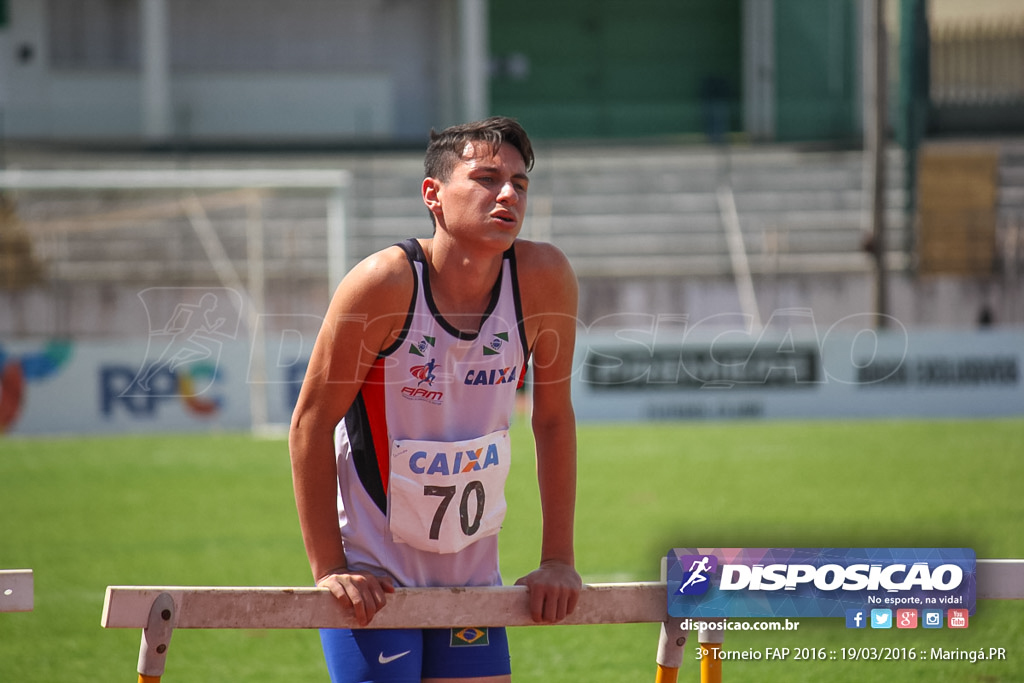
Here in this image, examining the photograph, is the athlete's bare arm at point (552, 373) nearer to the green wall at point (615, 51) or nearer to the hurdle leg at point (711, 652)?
the hurdle leg at point (711, 652)

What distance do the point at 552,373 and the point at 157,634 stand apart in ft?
3.91

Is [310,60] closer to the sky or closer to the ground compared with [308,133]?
closer to the sky

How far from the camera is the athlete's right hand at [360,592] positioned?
110 inches

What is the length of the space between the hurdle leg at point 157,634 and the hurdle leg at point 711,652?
Result: 1193 mm

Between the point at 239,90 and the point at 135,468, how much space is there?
16506mm

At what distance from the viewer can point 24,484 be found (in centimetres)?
1167

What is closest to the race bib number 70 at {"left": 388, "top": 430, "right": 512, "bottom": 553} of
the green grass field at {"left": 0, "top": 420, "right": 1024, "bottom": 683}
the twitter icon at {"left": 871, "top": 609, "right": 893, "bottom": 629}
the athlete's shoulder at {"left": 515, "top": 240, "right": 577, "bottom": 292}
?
the athlete's shoulder at {"left": 515, "top": 240, "right": 577, "bottom": 292}

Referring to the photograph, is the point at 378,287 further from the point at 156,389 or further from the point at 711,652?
the point at 156,389

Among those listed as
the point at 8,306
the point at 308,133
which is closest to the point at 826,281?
the point at 308,133

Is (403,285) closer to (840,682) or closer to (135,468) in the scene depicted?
(840,682)

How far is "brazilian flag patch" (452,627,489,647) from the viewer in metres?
3.14

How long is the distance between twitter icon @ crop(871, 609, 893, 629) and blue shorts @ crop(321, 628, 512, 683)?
0.97 m

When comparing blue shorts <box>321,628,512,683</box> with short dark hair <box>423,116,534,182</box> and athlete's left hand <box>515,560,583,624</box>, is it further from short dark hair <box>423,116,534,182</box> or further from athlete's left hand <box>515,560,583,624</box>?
short dark hair <box>423,116,534,182</box>

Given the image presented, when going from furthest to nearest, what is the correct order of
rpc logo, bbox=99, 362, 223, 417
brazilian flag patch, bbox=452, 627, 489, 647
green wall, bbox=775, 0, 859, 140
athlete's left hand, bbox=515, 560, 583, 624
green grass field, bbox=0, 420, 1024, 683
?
green wall, bbox=775, 0, 859, 140 < rpc logo, bbox=99, 362, 223, 417 < green grass field, bbox=0, 420, 1024, 683 < brazilian flag patch, bbox=452, 627, 489, 647 < athlete's left hand, bbox=515, 560, 583, 624
